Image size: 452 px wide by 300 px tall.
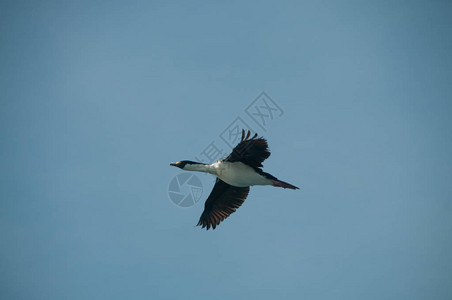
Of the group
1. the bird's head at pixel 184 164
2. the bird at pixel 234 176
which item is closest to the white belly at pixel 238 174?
the bird at pixel 234 176

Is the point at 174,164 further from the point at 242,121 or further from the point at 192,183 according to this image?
the point at 242,121

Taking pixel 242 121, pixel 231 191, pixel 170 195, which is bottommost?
pixel 170 195

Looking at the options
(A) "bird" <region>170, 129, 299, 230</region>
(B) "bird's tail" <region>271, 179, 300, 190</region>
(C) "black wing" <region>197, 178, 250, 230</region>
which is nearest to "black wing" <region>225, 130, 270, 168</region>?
(A) "bird" <region>170, 129, 299, 230</region>

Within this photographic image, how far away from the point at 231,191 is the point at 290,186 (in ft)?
8.76

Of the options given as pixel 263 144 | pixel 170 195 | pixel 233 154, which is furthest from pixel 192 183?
pixel 263 144

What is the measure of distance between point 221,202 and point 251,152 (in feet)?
9.88

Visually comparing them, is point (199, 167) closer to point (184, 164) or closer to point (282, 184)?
point (184, 164)

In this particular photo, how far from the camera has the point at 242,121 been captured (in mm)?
14367

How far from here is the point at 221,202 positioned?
51.3ft

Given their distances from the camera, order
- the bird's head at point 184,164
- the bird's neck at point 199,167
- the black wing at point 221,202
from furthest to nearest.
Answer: the black wing at point 221,202
the bird's head at point 184,164
the bird's neck at point 199,167

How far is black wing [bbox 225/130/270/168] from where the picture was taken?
13.1 m

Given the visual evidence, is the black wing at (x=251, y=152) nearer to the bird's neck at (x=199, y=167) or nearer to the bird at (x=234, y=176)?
the bird at (x=234, y=176)

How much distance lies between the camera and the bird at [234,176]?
13.4m

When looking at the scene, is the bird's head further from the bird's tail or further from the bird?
the bird's tail
